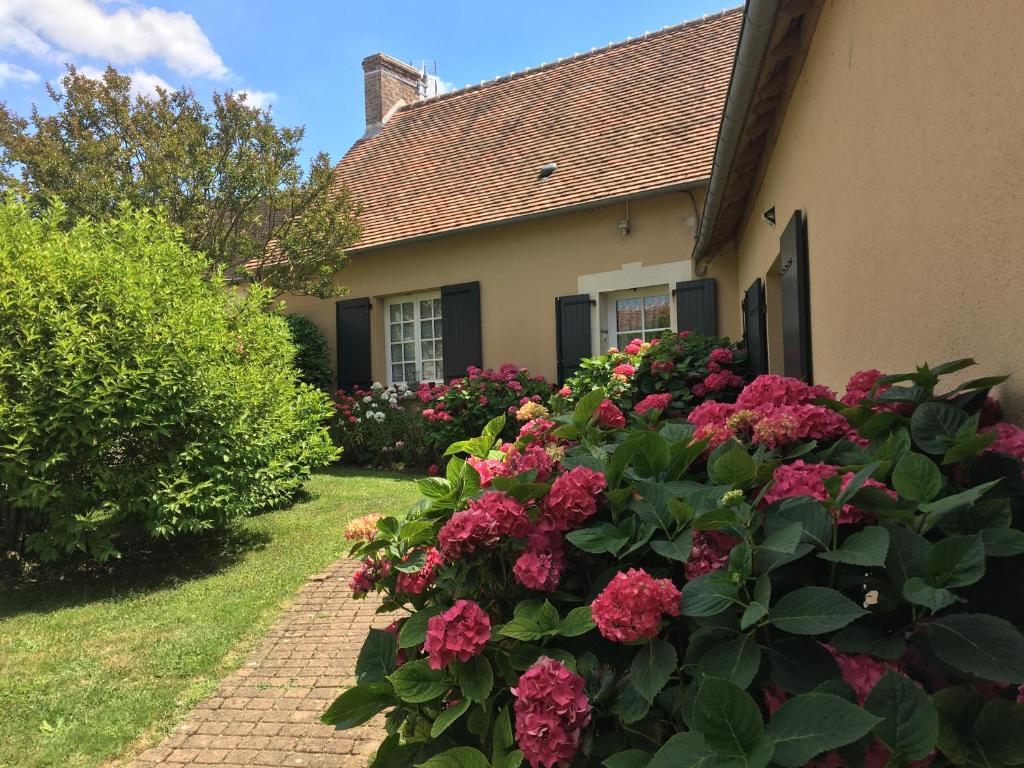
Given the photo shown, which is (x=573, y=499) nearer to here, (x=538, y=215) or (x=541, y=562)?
(x=541, y=562)

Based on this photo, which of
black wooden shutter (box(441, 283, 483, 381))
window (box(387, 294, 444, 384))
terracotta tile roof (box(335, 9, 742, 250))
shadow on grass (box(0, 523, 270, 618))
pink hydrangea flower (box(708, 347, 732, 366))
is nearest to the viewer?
shadow on grass (box(0, 523, 270, 618))

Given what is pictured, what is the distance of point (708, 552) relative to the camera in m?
1.24

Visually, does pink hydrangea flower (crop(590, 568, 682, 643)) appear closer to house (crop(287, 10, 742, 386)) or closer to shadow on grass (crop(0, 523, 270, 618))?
shadow on grass (crop(0, 523, 270, 618))

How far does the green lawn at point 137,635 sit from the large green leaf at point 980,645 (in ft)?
10.5

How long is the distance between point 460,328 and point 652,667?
957 cm

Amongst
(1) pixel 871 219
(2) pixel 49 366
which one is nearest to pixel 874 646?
(1) pixel 871 219

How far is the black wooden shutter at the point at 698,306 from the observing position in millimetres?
8477

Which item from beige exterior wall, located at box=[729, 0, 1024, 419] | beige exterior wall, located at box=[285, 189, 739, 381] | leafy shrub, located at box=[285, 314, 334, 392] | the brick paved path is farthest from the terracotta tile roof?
the brick paved path

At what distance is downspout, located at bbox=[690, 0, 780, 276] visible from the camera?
3164mm

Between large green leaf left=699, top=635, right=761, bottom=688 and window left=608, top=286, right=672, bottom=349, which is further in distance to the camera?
window left=608, top=286, right=672, bottom=349

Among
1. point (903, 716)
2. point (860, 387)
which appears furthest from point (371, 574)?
point (860, 387)

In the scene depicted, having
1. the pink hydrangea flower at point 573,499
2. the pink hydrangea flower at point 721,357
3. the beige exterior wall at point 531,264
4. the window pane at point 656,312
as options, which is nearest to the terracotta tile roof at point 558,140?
the beige exterior wall at point 531,264

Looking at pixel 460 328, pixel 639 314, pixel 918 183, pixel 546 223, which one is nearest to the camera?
pixel 918 183

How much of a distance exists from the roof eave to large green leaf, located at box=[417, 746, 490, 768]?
7.79m
